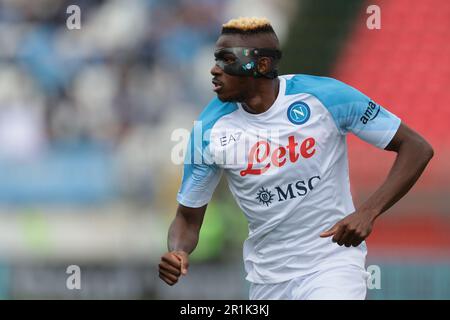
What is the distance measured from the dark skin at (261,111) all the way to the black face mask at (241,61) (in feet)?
0.11

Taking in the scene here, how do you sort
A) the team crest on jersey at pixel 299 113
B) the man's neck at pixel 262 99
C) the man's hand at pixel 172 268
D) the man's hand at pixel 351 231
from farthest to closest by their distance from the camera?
1. the man's neck at pixel 262 99
2. the team crest on jersey at pixel 299 113
3. the man's hand at pixel 172 268
4. the man's hand at pixel 351 231

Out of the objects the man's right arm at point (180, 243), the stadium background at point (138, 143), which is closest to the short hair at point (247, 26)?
the man's right arm at point (180, 243)

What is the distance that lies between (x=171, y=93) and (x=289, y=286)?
5.63m

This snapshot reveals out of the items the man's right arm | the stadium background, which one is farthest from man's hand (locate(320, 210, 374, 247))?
the stadium background

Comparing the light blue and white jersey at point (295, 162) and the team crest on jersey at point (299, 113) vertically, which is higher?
the team crest on jersey at point (299, 113)

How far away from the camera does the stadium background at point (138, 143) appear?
1073 centimetres

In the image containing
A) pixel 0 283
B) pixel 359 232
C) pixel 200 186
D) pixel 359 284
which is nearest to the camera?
pixel 359 232

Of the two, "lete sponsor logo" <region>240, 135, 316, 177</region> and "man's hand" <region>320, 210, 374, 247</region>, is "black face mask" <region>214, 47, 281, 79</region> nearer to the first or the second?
"lete sponsor logo" <region>240, 135, 316, 177</region>

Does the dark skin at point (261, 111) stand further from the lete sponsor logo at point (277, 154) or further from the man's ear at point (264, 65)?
the lete sponsor logo at point (277, 154)

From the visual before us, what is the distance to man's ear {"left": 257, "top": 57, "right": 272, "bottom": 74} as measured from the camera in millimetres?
5727

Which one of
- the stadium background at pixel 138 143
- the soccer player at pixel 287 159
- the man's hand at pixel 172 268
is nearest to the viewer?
the man's hand at pixel 172 268

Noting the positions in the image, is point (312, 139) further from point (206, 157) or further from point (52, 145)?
point (52, 145)
